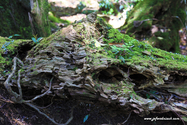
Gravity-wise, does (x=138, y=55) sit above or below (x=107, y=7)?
below

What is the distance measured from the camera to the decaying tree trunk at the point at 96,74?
161 centimetres

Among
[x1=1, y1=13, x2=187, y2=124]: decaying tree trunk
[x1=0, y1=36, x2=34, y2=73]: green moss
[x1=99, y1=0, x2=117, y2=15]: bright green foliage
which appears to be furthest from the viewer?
[x1=99, y1=0, x2=117, y2=15]: bright green foliage

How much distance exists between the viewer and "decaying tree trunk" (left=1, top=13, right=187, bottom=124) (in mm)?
1606

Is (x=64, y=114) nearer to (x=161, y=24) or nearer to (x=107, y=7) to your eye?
(x=161, y=24)

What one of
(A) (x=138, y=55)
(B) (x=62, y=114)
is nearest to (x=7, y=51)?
(B) (x=62, y=114)

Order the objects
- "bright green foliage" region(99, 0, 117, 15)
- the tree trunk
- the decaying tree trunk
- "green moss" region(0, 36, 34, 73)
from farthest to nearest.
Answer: "bright green foliage" region(99, 0, 117, 15) < the tree trunk < "green moss" region(0, 36, 34, 73) < the decaying tree trunk

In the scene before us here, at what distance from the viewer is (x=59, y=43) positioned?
188cm

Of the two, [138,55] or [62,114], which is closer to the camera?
[62,114]

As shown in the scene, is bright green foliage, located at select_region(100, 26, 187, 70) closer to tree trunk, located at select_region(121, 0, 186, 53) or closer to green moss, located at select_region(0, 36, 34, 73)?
green moss, located at select_region(0, 36, 34, 73)

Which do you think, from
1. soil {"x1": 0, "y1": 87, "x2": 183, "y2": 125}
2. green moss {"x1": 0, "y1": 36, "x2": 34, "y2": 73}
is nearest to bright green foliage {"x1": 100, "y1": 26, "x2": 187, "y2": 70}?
soil {"x1": 0, "y1": 87, "x2": 183, "y2": 125}

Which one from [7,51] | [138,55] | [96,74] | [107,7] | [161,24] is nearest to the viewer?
[96,74]

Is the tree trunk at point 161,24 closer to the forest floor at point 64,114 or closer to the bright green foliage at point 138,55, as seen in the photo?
the bright green foliage at point 138,55

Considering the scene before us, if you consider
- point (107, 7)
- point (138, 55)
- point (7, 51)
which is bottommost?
point (138, 55)

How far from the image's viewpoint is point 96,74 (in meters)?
1.76
